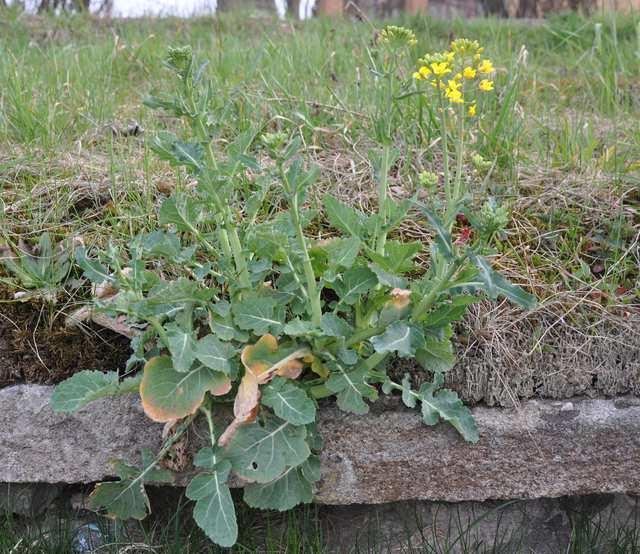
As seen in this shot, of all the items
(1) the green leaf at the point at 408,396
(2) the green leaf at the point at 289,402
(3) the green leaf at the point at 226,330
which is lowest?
(1) the green leaf at the point at 408,396

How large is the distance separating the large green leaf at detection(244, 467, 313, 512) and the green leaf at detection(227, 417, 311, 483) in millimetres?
72

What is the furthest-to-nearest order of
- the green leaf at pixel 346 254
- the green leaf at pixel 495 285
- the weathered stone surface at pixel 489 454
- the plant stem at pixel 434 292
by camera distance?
the weathered stone surface at pixel 489 454 → the green leaf at pixel 346 254 → the plant stem at pixel 434 292 → the green leaf at pixel 495 285

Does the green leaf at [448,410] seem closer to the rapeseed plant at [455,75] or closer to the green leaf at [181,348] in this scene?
the rapeseed plant at [455,75]

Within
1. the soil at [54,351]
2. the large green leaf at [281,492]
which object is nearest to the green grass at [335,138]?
the soil at [54,351]

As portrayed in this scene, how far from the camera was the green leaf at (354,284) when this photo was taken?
5.76 feet

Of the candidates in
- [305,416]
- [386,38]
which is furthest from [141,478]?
[386,38]

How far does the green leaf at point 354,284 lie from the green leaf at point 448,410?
280 mm

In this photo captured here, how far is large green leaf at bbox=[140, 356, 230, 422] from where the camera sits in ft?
5.46

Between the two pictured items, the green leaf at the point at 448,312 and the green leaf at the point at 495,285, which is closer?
the green leaf at the point at 495,285

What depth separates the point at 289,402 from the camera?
166 cm

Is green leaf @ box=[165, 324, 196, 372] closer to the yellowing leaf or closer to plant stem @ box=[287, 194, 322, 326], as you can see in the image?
the yellowing leaf

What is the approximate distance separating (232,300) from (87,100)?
1.52 meters

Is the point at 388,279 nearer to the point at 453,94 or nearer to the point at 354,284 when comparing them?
the point at 354,284

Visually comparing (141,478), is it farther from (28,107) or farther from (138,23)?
(138,23)
